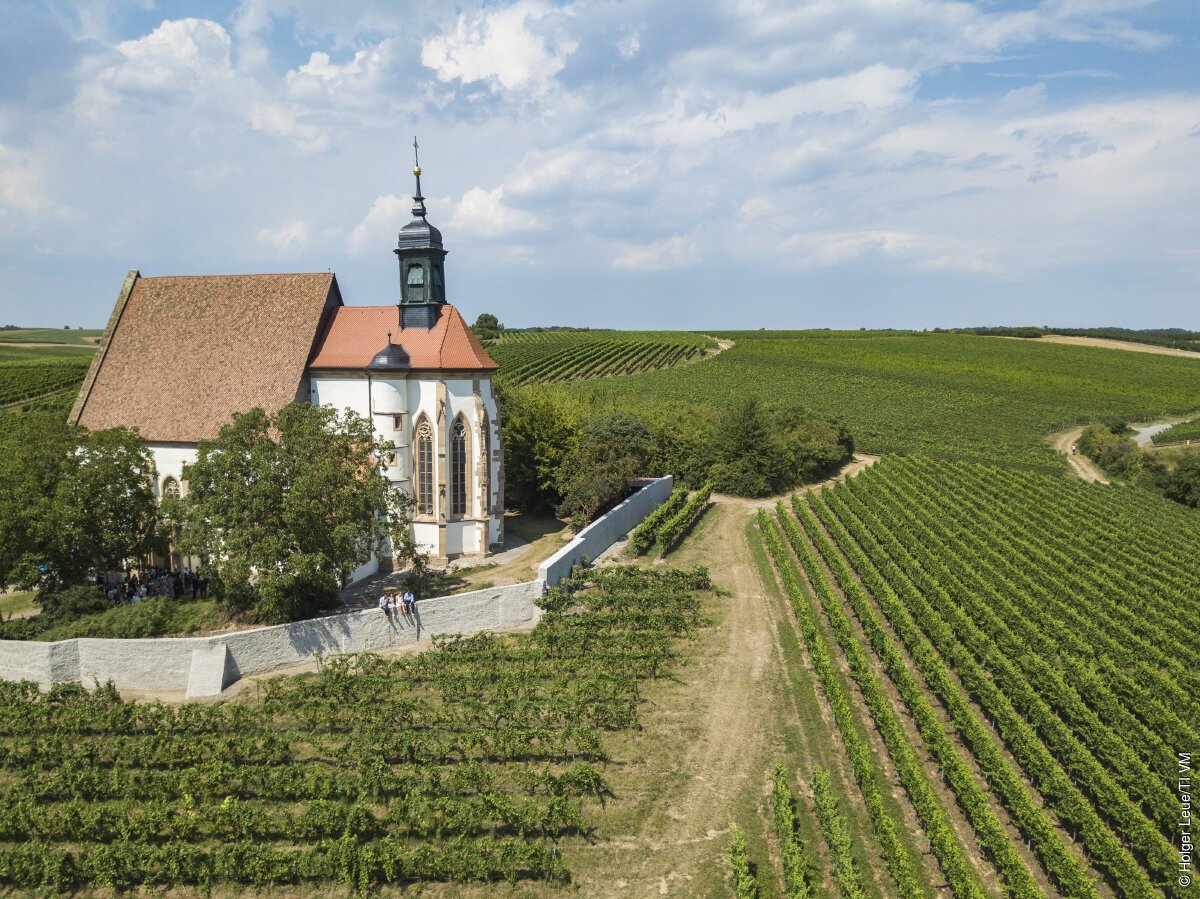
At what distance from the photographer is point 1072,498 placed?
1634 inches

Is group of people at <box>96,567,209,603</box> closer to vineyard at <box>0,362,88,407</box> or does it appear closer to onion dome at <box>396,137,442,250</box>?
onion dome at <box>396,137,442,250</box>

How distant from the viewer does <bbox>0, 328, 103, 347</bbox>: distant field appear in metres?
127

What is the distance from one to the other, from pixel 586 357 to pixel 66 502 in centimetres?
8109

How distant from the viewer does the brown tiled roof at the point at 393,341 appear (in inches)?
1230

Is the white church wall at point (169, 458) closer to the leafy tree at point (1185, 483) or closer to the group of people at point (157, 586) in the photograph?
the group of people at point (157, 586)

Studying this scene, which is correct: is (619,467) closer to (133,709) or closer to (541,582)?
(541,582)

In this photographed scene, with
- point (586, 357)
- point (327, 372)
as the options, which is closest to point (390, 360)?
point (327, 372)

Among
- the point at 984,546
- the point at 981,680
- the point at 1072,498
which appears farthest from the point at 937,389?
the point at 981,680

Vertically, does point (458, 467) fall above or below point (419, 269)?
below

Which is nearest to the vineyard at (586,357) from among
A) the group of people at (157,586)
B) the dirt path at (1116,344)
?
the group of people at (157,586)

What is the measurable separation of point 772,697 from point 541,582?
28.2ft

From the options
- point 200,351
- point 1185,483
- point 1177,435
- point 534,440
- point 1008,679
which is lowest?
point 1008,679

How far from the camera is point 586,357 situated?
102 m

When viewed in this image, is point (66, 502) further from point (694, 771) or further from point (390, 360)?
point (694, 771)
